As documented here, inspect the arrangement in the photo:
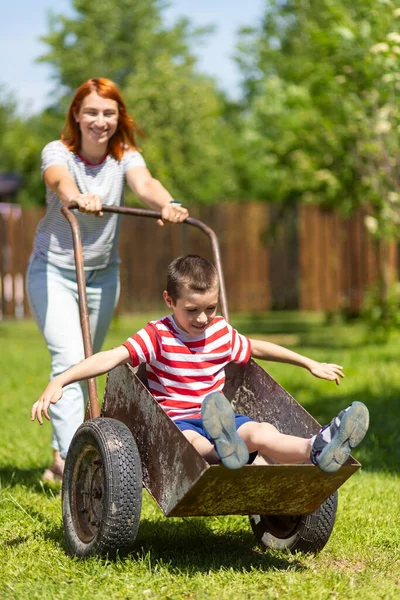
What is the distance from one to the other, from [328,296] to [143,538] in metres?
14.0

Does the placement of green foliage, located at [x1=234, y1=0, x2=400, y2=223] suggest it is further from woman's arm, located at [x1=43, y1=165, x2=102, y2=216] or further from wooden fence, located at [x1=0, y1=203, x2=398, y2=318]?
woman's arm, located at [x1=43, y1=165, x2=102, y2=216]

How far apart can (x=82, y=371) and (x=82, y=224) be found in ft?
4.38

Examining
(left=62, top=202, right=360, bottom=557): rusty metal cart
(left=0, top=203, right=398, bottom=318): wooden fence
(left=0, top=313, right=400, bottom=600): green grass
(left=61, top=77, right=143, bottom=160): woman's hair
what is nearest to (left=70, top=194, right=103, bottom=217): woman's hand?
(left=62, top=202, right=360, bottom=557): rusty metal cart

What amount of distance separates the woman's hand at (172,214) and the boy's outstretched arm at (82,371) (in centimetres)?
89

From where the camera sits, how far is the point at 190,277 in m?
3.69

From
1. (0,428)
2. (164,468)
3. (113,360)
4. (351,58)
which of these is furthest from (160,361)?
(351,58)

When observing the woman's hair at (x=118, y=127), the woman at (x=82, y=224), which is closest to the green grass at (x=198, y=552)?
the woman at (x=82, y=224)

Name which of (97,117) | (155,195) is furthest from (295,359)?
(97,117)

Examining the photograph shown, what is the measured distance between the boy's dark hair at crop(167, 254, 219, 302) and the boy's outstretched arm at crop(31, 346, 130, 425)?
0.29 meters

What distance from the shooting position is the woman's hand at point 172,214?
14.6 ft

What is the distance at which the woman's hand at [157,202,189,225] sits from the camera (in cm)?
445

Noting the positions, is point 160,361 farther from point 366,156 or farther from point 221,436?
point 366,156

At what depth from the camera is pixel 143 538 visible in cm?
409

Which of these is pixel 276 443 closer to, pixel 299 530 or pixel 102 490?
pixel 299 530
